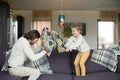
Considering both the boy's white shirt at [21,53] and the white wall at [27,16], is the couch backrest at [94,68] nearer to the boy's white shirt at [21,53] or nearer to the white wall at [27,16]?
the boy's white shirt at [21,53]

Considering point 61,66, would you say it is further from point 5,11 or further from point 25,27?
point 25,27

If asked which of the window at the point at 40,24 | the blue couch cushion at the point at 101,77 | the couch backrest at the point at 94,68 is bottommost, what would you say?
the blue couch cushion at the point at 101,77

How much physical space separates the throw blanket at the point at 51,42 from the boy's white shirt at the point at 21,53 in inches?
16.0

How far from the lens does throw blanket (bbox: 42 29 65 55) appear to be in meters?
3.27

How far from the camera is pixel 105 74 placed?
321cm

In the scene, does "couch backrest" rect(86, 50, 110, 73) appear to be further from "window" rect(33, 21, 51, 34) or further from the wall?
"window" rect(33, 21, 51, 34)

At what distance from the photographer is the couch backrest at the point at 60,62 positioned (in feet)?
11.4

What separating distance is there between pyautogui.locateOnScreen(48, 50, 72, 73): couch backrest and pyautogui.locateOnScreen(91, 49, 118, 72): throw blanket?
0.43m

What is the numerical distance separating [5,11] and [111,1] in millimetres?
3846

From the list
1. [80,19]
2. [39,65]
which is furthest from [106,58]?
[80,19]

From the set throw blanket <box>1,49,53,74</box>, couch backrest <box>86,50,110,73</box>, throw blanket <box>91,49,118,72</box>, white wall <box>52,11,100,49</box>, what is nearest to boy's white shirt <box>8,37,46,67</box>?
throw blanket <box>1,49,53,74</box>

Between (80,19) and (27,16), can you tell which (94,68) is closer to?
(80,19)

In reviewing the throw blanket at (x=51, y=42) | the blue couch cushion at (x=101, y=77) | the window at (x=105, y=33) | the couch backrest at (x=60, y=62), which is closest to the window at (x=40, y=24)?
the window at (x=105, y=33)

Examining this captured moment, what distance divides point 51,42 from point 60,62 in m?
0.42
